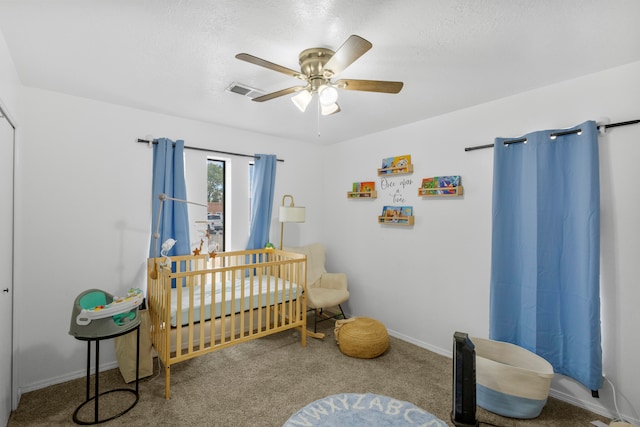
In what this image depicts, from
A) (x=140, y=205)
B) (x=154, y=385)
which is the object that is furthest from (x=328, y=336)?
(x=140, y=205)

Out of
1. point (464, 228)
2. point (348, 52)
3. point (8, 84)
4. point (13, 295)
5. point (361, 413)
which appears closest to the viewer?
point (348, 52)

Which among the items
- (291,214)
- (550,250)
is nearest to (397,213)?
(291,214)

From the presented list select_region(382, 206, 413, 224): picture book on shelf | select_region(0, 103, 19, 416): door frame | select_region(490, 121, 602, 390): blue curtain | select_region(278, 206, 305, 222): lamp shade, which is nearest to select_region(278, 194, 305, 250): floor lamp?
select_region(278, 206, 305, 222): lamp shade

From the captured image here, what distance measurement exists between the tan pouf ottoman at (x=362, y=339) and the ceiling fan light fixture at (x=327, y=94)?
2.09 metres

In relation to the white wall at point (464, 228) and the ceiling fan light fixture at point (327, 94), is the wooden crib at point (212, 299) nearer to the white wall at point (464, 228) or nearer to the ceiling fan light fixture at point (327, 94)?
the white wall at point (464, 228)

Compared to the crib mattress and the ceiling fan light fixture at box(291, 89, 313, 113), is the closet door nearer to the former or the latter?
the crib mattress

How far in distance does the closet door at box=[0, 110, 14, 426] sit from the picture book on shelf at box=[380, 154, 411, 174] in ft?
10.0

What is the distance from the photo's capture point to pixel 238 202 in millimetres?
3523

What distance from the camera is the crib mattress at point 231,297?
2430 millimetres

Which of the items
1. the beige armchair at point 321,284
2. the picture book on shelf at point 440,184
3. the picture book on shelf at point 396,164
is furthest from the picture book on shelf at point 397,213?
the beige armchair at point 321,284

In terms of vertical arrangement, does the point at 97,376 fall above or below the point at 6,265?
below

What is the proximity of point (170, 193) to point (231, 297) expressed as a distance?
1.13 meters

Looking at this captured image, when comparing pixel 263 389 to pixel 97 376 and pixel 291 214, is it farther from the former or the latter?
pixel 291 214

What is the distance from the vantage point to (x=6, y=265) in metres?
1.92
